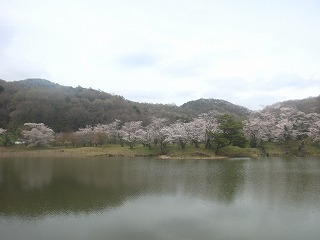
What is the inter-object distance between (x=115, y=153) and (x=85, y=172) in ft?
70.5

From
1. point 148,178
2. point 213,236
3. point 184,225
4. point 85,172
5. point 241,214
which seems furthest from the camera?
point 85,172

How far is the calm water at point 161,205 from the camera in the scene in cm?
1493

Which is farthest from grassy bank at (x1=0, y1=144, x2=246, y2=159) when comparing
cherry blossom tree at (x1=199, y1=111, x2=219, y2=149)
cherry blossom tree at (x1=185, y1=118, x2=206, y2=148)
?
cherry blossom tree at (x1=199, y1=111, x2=219, y2=149)

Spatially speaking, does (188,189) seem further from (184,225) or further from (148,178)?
(184,225)

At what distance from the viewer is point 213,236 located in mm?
14297

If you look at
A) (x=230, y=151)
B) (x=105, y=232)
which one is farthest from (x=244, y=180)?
(x=230, y=151)

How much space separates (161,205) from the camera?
20.0 metres

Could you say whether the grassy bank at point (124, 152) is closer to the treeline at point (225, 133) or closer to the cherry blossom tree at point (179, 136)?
the cherry blossom tree at point (179, 136)

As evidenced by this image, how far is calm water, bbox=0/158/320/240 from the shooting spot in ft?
49.0

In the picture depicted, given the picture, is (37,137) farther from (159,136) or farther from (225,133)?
(225,133)

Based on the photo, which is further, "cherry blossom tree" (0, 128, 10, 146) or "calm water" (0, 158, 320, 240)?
"cherry blossom tree" (0, 128, 10, 146)

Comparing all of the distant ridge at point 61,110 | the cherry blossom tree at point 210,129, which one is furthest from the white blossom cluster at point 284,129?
the distant ridge at point 61,110

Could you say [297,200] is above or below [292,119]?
below

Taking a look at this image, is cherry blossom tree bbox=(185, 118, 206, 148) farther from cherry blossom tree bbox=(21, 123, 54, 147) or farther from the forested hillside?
the forested hillside
